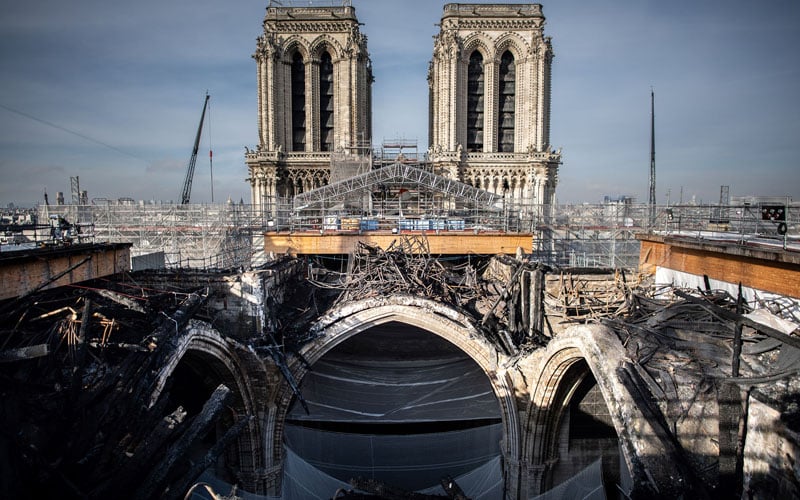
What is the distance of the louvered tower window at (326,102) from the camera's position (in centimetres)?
3047

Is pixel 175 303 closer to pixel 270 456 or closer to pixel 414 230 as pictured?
pixel 270 456

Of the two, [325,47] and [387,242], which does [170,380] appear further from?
[325,47]

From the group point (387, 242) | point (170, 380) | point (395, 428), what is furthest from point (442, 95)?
point (170, 380)

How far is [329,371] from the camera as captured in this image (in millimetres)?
13883

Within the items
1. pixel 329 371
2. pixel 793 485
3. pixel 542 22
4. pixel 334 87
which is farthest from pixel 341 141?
pixel 793 485

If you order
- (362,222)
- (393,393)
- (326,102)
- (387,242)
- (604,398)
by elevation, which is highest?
(326,102)

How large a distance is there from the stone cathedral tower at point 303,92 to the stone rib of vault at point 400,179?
9.30 metres

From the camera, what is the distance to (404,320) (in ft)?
38.5

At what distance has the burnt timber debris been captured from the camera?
205 inches

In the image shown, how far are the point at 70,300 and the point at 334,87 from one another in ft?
80.7

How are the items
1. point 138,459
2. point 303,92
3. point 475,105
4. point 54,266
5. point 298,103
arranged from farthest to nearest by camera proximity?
point 475,105 → point 298,103 → point 303,92 → point 54,266 → point 138,459

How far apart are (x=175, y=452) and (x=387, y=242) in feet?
37.2

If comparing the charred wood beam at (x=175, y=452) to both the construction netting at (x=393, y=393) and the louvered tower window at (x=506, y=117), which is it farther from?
the louvered tower window at (x=506, y=117)

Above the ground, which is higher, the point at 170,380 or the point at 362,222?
the point at 362,222
